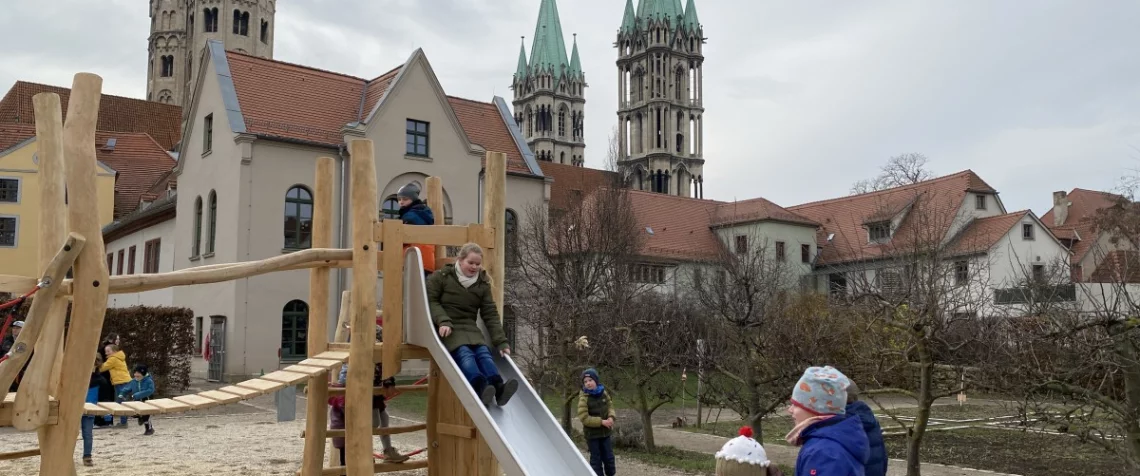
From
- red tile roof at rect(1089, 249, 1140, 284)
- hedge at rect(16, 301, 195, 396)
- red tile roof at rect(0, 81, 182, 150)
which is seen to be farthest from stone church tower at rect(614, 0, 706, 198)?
red tile roof at rect(1089, 249, 1140, 284)

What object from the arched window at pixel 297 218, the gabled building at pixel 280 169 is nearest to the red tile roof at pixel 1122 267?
the gabled building at pixel 280 169

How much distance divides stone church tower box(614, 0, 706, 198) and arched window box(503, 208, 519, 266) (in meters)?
69.1

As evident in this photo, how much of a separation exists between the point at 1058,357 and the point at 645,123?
95929 millimetres

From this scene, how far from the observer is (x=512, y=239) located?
30.9 meters

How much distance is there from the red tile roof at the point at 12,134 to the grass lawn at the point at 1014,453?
133ft

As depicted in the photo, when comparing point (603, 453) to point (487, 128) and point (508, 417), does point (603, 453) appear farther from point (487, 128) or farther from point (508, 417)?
point (487, 128)

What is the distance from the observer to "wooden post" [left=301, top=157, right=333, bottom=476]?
864 cm

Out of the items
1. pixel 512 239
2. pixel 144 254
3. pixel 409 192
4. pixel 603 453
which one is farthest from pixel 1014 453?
pixel 144 254

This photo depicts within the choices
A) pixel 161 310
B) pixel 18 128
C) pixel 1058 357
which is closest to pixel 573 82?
pixel 18 128

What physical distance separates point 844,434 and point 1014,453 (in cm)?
1295

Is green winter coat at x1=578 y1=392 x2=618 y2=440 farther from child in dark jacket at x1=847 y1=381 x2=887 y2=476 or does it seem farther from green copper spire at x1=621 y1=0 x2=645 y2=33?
green copper spire at x1=621 y1=0 x2=645 y2=33

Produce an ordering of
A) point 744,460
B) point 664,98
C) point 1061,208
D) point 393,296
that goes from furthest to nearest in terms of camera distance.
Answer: point 664,98 → point 1061,208 → point 393,296 → point 744,460

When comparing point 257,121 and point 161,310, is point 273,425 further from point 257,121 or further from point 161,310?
point 257,121

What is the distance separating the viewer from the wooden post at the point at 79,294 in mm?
5613
